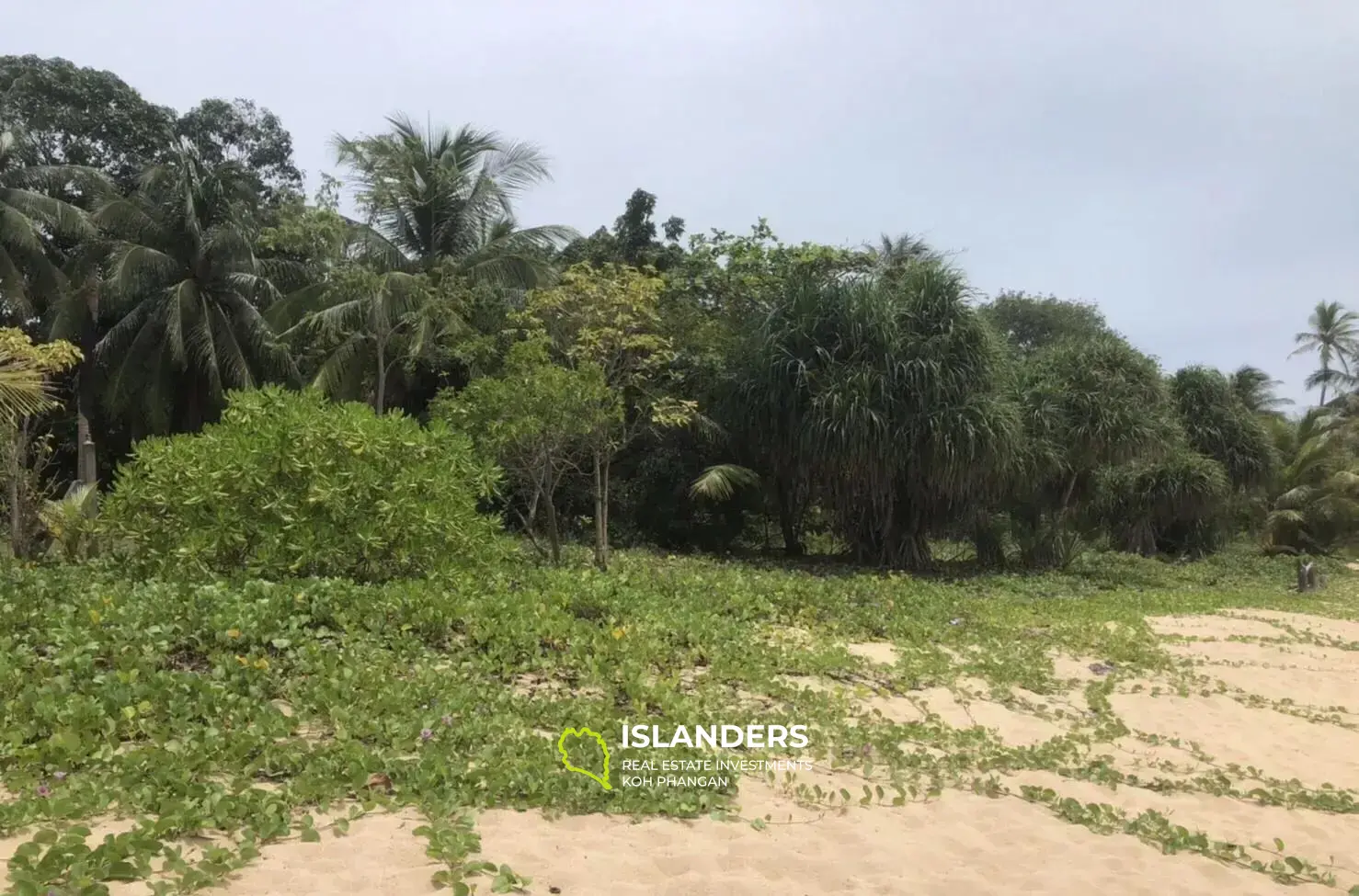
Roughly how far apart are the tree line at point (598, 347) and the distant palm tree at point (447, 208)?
0.05 metres

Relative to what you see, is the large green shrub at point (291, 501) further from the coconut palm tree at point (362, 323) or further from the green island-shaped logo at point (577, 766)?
the coconut palm tree at point (362, 323)

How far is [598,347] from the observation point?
1430cm

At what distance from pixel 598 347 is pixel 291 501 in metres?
7.45

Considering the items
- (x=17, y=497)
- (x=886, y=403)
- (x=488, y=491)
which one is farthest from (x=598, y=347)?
(x=17, y=497)

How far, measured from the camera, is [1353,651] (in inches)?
393

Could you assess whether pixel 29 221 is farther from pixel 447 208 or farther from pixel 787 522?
pixel 787 522

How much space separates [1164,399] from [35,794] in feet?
58.9

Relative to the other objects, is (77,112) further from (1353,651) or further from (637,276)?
(1353,651)

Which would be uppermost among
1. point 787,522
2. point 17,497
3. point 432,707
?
point 17,497

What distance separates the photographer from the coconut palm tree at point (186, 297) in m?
17.9

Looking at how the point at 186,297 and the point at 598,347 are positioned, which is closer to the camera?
the point at 598,347

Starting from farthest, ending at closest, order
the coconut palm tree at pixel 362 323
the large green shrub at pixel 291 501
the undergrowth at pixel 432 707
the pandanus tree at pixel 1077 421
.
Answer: the pandanus tree at pixel 1077 421
the coconut palm tree at pixel 362 323
the large green shrub at pixel 291 501
the undergrowth at pixel 432 707

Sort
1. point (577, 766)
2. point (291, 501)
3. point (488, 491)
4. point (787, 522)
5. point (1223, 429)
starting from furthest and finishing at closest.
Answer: point (1223, 429)
point (787, 522)
point (488, 491)
point (291, 501)
point (577, 766)

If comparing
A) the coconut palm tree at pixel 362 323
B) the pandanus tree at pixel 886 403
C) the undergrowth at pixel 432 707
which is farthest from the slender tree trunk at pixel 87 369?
the undergrowth at pixel 432 707
